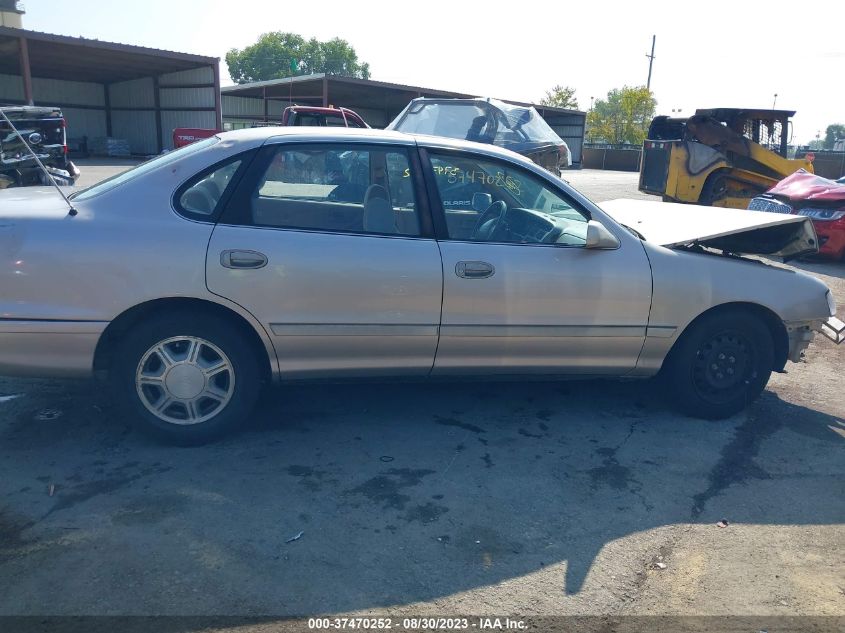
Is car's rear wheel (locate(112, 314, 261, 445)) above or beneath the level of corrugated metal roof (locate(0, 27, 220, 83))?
beneath

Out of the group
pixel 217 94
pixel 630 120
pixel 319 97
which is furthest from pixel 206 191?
pixel 630 120

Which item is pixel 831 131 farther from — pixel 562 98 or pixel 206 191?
pixel 206 191

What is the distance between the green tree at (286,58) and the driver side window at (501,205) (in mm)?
89940

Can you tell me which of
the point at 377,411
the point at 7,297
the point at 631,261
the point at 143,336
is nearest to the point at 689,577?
the point at 631,261

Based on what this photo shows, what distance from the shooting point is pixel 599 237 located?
4.09m

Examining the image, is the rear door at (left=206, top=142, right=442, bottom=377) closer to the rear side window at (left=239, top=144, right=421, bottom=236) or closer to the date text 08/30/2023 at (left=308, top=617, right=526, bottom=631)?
the rear side window at (left=239, top=144, right=421, bottom=236)

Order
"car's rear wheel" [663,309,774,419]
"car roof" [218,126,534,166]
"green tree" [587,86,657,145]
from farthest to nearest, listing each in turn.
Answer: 1. "green tree" [587,86,657,145]
2. "car's rear wheel" [663,309,774,419]
3. "car roof" [218,126,534,166]

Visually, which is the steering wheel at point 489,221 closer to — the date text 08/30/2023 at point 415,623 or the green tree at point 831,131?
the date text 08/30/2023 at point 415,623

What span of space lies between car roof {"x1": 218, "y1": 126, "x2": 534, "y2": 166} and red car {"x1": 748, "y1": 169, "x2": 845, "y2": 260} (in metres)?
8.21

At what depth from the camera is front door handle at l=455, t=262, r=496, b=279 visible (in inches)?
158

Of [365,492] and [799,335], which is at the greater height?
[799,335]

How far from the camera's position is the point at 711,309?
4477mm

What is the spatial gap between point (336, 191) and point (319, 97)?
2813 centimetres

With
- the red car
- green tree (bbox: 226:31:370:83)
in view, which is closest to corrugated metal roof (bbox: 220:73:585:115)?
the red car
